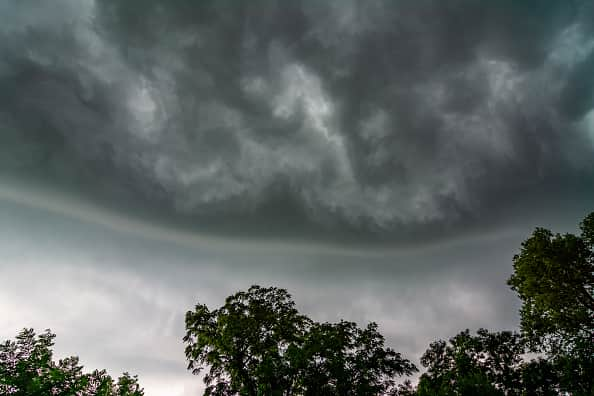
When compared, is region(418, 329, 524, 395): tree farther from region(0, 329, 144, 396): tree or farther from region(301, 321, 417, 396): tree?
region(0, 329, 144, 396): tree

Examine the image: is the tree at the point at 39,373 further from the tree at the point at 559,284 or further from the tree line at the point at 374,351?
the tree at the point at 559,284

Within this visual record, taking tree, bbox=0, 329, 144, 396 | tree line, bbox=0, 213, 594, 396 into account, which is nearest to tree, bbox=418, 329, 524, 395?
tree line, bbox=0, 213, 594, 396

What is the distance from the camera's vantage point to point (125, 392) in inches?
1569

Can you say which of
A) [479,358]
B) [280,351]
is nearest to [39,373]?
[280,351]

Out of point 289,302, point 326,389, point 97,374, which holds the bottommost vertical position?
point 326,389

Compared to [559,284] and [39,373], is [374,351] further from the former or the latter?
[39,373]

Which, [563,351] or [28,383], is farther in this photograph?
[28,383]

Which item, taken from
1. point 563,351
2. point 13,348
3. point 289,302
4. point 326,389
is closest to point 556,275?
point 563,351

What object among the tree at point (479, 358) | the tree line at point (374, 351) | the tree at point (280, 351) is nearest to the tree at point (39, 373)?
the tree line at point (374, 351)

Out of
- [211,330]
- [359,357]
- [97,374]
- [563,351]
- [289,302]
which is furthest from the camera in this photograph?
[97,374]

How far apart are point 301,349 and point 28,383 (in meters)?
28.3

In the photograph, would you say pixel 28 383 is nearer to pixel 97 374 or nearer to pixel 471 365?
pixel 97 374

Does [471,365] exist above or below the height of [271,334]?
below

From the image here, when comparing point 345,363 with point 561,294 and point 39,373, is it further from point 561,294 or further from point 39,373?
point 39,373
